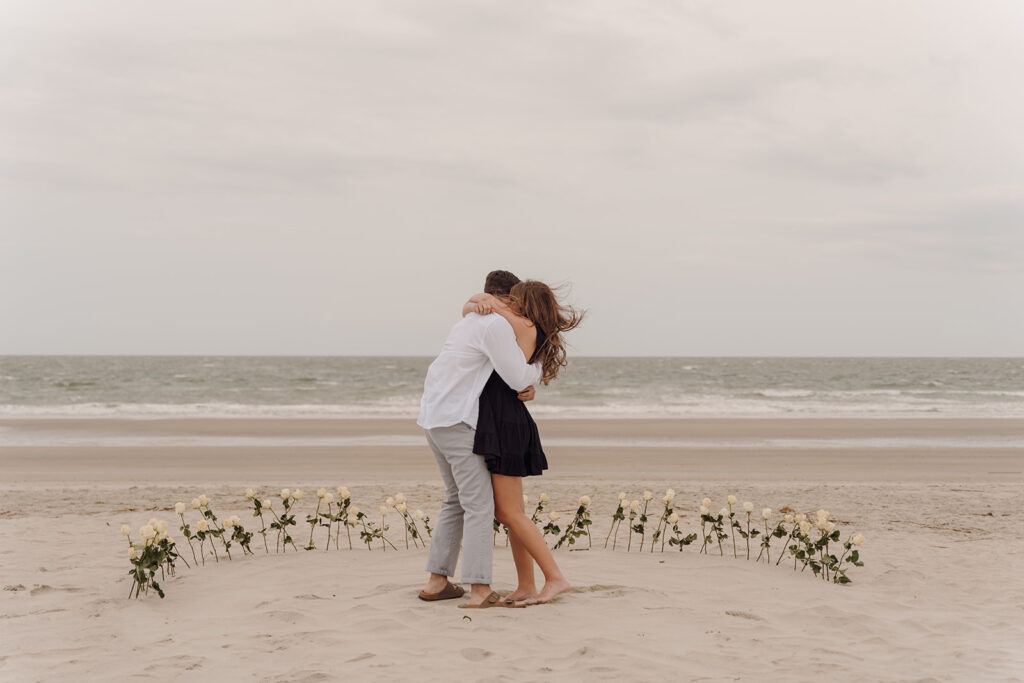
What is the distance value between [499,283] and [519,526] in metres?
1.37

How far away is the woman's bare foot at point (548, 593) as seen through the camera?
14.7 ft

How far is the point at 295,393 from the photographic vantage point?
36.7m

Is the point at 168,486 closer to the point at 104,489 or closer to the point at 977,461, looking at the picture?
the point at 104,489

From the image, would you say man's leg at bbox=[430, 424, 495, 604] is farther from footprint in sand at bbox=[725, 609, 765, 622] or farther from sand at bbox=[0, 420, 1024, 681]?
footprint in sand at bbox=[725, 609, 765, 622]

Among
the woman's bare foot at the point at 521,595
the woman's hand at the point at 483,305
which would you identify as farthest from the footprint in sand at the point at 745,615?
the woman's hand at the point at 483,305

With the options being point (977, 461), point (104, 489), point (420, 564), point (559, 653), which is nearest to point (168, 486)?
point (104, 489)

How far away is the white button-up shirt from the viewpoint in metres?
4.31

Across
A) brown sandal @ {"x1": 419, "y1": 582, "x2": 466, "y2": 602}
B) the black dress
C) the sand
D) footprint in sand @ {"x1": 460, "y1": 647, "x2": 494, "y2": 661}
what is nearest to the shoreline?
the sand

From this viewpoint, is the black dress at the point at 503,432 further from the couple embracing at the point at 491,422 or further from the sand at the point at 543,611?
the sand at the point at 543,611

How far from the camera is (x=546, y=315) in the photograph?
453 centimetres

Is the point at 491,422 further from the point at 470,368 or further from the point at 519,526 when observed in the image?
the point at 519,526

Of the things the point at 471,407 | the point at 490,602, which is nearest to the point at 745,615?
the point at 490,602

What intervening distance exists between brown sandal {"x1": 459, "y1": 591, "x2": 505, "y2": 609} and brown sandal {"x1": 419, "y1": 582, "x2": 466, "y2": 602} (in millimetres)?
144

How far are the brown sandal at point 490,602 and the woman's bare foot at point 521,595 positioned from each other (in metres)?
0.04
